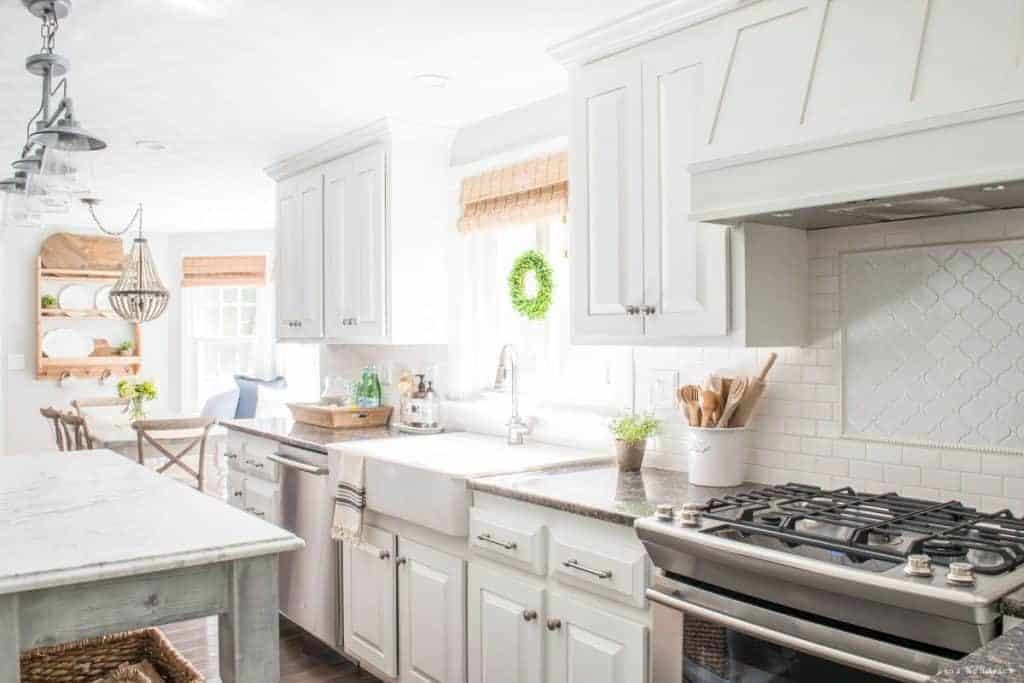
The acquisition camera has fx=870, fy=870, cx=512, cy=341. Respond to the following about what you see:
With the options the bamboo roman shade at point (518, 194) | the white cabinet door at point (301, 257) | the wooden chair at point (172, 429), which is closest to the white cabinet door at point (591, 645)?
the bamboo roman shade at point (518, 194)

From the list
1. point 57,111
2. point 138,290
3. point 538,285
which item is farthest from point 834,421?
point 138,290

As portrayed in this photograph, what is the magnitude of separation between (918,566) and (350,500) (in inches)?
84.3

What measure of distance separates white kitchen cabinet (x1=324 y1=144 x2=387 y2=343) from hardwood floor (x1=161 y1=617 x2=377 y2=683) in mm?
1380

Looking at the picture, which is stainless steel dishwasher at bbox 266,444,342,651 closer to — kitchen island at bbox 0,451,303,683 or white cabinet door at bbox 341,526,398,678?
white cabinet door at bbox 341,526,398,678

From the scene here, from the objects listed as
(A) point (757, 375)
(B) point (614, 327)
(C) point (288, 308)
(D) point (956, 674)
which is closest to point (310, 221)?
(C) point (288, 308)

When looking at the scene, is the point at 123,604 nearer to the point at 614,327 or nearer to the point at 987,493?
the point at 614,327

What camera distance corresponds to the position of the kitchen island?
1611mm

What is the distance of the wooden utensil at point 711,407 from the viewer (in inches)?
99.0

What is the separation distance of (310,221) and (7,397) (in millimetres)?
4373

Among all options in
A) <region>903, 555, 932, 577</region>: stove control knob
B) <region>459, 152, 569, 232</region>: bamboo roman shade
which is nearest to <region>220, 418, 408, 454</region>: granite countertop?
<region>459, 152, 569, 232</region>: bamboo roman shade

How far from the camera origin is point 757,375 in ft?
8.56

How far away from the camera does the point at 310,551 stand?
11.9 feet

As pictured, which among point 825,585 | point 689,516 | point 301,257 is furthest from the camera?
point 301,257

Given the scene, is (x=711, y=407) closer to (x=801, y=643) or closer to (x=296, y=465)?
(x=801, y=643)
